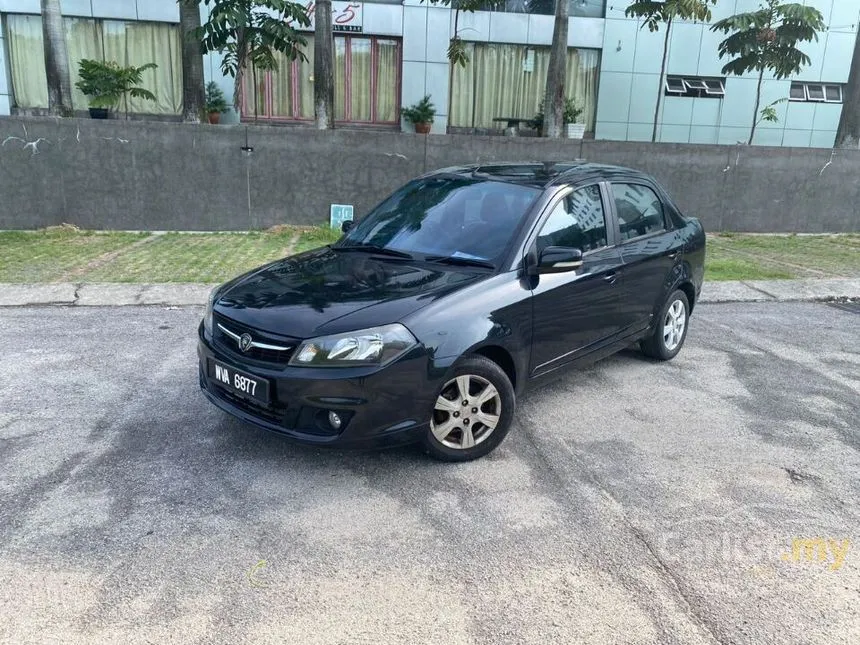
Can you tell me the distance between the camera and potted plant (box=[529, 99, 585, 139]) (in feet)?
57.3

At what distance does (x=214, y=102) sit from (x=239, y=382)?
1456cm

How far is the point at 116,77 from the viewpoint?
44.5 ft

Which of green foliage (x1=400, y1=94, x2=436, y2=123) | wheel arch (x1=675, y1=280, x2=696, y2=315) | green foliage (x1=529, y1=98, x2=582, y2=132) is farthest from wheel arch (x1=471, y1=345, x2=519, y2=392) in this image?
green foliage (x1=529, y1=98, x2=582, y2=132)

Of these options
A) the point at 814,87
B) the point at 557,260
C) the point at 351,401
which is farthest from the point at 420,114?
the point at 351,401

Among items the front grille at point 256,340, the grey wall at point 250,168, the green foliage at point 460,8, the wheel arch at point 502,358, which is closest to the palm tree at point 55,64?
the grey wall at point 250,168

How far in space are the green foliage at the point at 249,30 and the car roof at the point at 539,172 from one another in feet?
27.9

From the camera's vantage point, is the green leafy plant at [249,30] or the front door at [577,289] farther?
the green leafy plant at [249,30]

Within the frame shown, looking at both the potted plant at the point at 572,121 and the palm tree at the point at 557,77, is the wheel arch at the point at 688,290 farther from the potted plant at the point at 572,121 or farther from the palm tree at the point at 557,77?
the potted plant at the point at 572,121

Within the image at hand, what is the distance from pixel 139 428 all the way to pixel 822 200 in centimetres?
1343

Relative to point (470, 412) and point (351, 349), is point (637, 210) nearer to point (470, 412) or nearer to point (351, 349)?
point (470, 412)

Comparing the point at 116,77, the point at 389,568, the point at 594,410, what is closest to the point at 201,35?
the point at 116,77

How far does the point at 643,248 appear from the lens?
16.9 ft

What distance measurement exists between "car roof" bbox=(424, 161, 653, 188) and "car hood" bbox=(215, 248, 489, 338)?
0.99 meters

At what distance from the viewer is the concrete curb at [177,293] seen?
7520mm
